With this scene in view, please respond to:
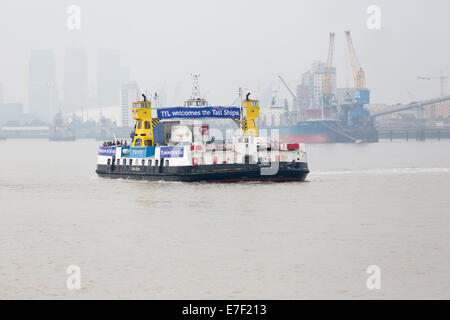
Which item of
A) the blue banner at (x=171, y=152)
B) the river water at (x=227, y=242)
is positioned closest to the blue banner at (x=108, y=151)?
the blue banner at (x=171, y=152)

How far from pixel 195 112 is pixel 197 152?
6705 millimetres

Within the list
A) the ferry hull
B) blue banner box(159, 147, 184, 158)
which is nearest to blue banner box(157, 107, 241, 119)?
blue banner box(159, 147, 184, 158)

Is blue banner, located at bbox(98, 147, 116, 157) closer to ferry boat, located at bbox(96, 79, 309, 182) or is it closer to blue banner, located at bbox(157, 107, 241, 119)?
ferry boat, located at bbox(96, 79, 309, 182)

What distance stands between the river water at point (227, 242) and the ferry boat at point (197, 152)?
2341mm

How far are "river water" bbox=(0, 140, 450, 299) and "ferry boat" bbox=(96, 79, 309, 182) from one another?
7.68 feet

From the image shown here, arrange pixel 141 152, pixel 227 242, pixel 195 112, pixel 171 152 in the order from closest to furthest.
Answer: pixel 227 242
pixel 171 152
pixel 141 152
pixel 195 112

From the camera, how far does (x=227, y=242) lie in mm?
36156

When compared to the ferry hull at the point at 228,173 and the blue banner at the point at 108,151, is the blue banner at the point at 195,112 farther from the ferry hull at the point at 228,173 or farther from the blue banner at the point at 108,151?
the blue banner at the point at 108,151

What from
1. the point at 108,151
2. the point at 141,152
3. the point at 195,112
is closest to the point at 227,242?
the point at 141,152

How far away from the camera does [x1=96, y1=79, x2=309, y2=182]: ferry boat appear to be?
65188 mm

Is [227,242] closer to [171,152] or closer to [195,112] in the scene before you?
[171,152]

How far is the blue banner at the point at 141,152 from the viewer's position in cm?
6881

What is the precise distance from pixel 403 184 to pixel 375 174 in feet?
42.9
